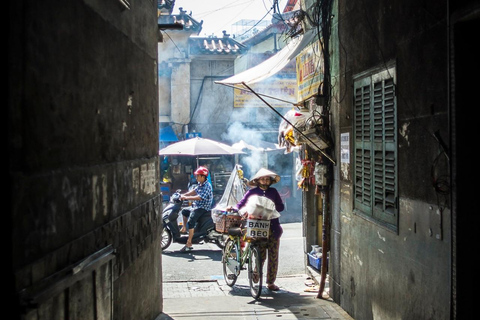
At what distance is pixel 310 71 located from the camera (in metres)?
10.2

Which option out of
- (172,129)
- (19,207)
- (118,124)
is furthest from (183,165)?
(19,207)

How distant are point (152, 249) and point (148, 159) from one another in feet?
4.11

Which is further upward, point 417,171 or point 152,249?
point 417,171

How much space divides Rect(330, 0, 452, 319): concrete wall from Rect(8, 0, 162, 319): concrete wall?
9.46ft

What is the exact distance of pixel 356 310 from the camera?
7609mm

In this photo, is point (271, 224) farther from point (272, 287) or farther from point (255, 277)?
point (272, 287)

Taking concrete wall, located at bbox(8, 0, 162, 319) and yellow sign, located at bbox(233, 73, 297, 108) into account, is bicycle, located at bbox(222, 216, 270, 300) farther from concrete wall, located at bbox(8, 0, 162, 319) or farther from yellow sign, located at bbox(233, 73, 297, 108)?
yellow sign, located at bbox(233, 73, 297, 108)

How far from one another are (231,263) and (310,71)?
388cm

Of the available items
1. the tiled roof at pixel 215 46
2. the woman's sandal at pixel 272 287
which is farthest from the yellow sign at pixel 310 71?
the tiled roof at pixel 215 46

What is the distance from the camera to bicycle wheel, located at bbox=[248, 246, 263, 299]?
9148mm

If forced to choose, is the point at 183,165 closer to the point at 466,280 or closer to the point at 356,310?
the point at 356,310

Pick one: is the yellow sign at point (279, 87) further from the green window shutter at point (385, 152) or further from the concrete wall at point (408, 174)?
the green window shutter at point (385, 152)

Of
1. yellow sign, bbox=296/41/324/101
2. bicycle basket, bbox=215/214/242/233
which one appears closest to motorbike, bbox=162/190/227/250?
bicycle basket, bbox=215/214/242/233

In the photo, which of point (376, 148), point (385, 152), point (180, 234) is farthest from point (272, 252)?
point (180, 234)
